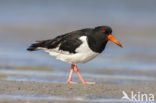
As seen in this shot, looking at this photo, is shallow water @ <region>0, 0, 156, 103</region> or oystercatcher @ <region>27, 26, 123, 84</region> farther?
shallow water @ <region>0, 0, 156, 103</region>

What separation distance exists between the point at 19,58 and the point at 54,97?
22.6ft

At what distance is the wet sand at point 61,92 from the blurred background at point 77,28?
1.39 metres

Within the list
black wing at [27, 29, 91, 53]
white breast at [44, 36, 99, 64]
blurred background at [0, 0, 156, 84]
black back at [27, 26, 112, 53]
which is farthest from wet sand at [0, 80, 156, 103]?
blurred background at [0, 0, 156, 84]

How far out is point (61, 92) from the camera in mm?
10164

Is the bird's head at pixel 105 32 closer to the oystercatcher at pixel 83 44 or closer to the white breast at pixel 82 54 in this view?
the oystercatcher at pixel 83 44

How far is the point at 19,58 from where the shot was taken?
53.5ft

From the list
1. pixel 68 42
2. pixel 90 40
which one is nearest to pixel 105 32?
pixel 90 40

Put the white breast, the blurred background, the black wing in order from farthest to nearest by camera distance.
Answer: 1. the blurred background
2. the black wing
3. the white breast

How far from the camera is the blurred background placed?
13.9m

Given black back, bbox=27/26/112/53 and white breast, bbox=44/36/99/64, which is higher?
black back, bbox=27/26/112/53

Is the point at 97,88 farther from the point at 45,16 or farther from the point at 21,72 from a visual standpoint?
the point at 45,16

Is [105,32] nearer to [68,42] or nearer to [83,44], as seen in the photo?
[83,44]

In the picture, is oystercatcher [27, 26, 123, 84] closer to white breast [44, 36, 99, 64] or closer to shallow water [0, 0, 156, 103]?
white breast [44, 36, 99, 64]

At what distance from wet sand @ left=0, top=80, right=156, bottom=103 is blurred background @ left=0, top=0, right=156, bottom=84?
4.57 feet
